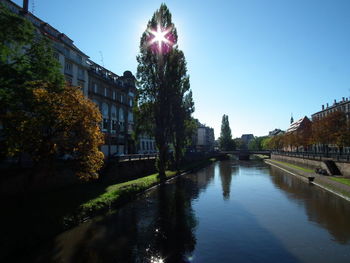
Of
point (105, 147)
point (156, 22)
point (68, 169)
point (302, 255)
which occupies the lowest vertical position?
point (302, 255)

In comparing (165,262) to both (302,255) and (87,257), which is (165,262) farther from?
(302,255)

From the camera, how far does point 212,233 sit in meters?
16.7

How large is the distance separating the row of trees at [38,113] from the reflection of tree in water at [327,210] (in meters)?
18.0

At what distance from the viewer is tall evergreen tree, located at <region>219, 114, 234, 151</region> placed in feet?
414

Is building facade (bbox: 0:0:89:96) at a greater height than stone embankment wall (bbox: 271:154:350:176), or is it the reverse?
building facade (bbox: 0:0:89:96)

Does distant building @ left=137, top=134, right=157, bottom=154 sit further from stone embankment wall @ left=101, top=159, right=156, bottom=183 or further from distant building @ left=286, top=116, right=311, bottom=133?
distant building @ left=286, top=116, right=311, bottom=133

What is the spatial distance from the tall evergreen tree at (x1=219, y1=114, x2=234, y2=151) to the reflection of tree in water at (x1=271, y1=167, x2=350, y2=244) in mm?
92965

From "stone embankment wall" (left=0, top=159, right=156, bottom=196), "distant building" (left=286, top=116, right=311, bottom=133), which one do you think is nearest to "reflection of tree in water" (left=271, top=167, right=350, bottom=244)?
"stone embankment wall" (left=0, top=159, right=156, bottom=196)

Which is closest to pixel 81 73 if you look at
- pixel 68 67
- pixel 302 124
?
pixel 68 67

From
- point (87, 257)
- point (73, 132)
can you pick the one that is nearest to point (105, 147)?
point (73, 132)

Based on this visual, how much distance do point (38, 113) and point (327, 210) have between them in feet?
83.7

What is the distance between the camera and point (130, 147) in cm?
5712

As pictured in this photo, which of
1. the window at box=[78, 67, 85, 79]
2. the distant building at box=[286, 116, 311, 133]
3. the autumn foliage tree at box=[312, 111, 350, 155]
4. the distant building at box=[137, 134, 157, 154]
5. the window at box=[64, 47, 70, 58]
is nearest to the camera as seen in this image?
the window at box=[64, 47, 70, 58]

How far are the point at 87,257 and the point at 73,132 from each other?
30.6 ft
